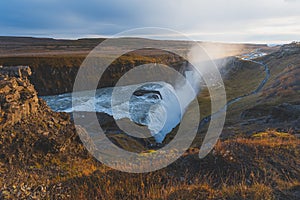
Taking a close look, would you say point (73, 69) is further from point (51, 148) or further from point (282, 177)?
point (282, 177)

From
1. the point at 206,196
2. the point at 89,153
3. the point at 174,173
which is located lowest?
the point at 89,153

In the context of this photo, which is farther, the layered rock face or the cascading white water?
the cascading white water

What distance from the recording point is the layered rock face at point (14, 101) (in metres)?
11.1

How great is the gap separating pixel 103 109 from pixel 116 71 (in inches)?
903

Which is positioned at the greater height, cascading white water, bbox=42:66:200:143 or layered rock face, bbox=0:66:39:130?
layered rock face, bbox=0:66:39:130

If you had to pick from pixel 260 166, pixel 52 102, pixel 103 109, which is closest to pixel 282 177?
pixel 260 166

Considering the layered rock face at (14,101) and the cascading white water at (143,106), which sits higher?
the layered rock face at (14,101)

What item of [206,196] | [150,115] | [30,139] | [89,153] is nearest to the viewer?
[206,196]

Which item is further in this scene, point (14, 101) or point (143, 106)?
point (143, 106)

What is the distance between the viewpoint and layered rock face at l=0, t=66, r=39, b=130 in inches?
437

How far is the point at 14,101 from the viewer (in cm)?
1232

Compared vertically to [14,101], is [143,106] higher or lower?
lower

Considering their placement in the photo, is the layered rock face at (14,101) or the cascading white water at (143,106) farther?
the cascading white water at (143,106)

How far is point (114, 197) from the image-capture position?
18.9 ft
